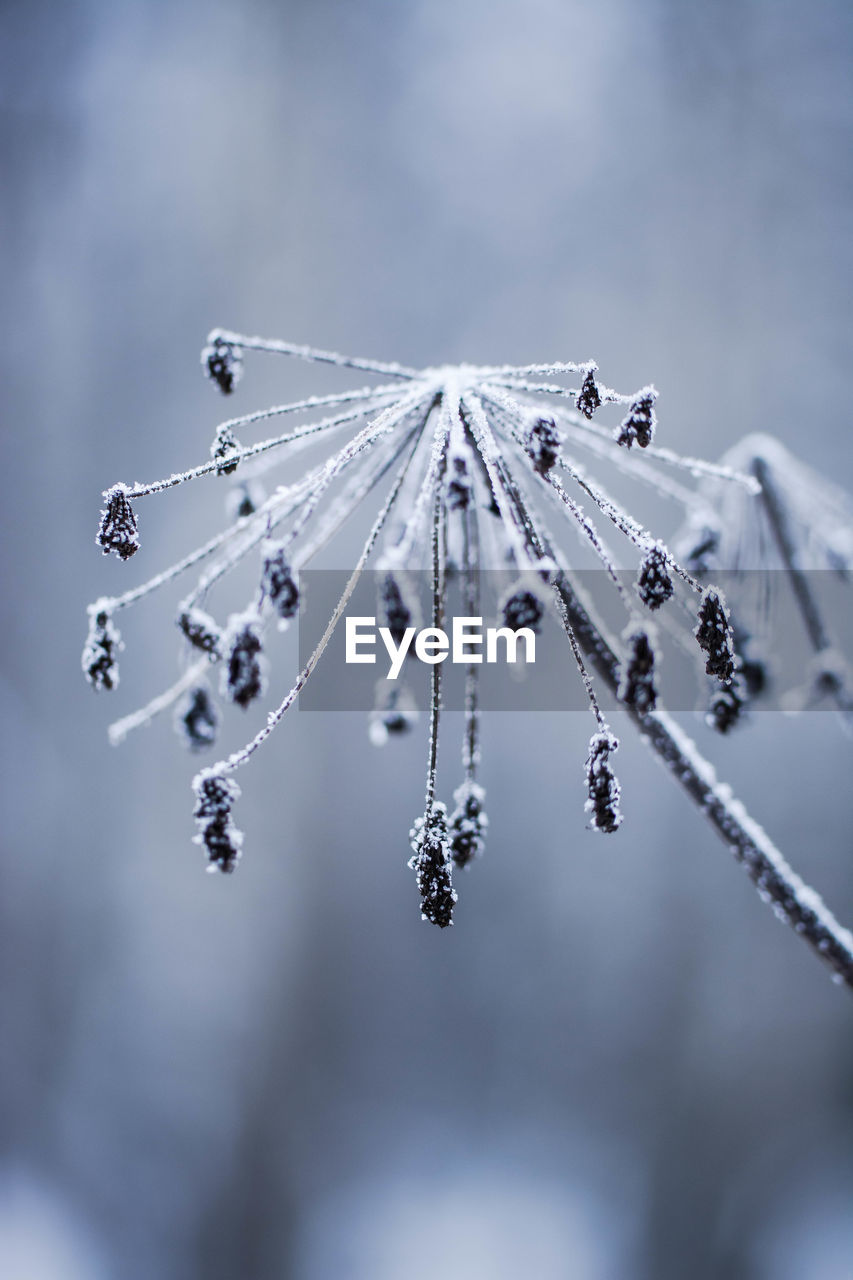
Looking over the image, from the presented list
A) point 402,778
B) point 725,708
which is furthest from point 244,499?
point 402,778

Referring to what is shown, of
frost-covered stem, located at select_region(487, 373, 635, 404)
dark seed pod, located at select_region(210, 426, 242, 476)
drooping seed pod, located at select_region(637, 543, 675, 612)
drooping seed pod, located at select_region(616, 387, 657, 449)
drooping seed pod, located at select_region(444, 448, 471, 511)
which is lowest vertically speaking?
drooping seed pod, located at select_region(637, 543, 675, 612)

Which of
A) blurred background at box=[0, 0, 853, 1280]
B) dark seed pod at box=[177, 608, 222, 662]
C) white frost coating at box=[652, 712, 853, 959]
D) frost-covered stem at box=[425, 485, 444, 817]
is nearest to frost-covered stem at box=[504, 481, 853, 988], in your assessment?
white frost coating at box=[652, 712, 853, 959]

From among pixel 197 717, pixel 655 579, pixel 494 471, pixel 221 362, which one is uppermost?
pixel 221 362

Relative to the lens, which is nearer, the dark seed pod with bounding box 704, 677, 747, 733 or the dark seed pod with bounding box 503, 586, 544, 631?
the dark seed pod with bounding box 503, 586, 544, 631

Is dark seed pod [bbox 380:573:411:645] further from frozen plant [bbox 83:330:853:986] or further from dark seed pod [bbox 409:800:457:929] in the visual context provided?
dark seed pod [bbox 409:800:457:929]

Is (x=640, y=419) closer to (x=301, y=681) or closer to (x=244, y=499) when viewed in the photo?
(x=301, y=681)

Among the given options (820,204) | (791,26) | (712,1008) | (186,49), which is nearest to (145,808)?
(712,1008)

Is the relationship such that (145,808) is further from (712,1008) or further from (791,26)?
(791,26)
